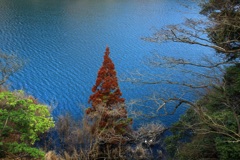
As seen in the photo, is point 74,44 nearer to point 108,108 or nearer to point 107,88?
point 107,88

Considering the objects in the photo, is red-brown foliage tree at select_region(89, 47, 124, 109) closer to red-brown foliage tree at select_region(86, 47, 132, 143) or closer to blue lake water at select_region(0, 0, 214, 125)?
red-brown foliage tree at select_region(86, 47, 132, 143)

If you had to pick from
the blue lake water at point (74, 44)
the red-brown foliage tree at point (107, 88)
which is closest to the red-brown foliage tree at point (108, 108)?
the red-brown foliage tree at point (107, 88)

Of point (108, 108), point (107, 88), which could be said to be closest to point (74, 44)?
point (107, 88)

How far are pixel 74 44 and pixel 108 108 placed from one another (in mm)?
12147

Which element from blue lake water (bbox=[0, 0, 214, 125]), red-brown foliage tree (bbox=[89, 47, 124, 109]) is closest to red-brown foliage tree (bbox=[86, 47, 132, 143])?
red-brown foliage tree (bbox=[89, 47, 124, 109])

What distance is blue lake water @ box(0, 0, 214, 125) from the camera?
48.4 feet

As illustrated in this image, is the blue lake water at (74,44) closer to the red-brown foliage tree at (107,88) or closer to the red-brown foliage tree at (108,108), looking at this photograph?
the red-brown foliage tree at (107,88)

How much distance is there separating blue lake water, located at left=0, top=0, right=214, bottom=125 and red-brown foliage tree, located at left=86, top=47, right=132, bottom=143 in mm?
2709

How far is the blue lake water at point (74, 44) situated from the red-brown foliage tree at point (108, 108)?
8.89 ft

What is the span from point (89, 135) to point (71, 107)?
403 centimetres

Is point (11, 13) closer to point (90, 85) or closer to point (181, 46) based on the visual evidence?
point (90, 85)

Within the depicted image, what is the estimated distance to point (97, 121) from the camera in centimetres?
946

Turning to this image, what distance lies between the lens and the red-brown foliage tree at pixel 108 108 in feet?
31.0

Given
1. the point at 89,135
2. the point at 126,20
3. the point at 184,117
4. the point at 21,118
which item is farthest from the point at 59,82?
the point at 126,20
